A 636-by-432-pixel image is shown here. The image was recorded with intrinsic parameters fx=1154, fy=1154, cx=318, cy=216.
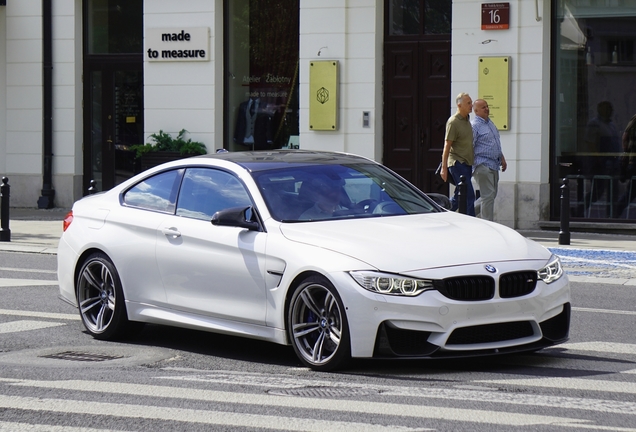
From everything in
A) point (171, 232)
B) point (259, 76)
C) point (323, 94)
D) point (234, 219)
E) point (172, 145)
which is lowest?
point (171, 232)

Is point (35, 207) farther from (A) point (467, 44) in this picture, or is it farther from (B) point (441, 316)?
(B) point (441, 316)

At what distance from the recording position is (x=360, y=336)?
23.1ft

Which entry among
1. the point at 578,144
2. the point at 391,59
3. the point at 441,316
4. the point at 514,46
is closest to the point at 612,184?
the point at 578,144

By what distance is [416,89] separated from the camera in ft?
67.0

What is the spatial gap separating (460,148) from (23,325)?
8.18 metres

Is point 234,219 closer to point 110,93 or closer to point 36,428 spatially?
point 36,428

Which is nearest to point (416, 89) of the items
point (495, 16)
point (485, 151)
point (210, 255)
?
point (495, 16)

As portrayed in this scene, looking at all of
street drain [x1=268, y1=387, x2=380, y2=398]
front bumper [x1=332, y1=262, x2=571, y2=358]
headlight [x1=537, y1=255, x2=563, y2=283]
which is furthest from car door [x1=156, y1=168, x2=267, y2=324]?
headlight [x1=537, y1=255, x2=563, y2=283]

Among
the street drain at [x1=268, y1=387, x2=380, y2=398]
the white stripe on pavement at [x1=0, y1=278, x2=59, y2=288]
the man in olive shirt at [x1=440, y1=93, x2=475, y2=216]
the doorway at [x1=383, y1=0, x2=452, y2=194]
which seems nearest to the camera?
the street drain at [x1=268, y1=387, x2=380, y2=398]

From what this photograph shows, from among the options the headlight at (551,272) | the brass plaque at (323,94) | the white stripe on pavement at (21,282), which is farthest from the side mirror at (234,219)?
the brass plaque at (323,94)

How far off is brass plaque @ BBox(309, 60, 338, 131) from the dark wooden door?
92 cm

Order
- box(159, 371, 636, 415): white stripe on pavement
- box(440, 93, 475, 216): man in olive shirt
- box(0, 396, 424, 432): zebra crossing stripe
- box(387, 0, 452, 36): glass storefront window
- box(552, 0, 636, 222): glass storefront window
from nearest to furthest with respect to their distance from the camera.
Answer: box(0, 396, 424, 432): zebra crossing stripe
box(159, 371, 636, 415): white stripe on pavement
box(440, 93, 475, 216): man in olive shirt
box(552, 0, 636, 222): glass storefront window
box(387, 0, 452, 36): glass storefront window

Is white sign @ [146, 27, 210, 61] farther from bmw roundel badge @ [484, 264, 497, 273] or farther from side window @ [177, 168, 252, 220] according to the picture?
bmw roundel badge @ [484, 264, 497, 273]

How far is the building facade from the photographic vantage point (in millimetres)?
19016
